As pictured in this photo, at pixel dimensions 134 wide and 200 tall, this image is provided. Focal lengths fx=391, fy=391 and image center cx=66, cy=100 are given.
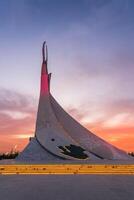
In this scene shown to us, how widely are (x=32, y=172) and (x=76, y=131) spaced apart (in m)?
21.9

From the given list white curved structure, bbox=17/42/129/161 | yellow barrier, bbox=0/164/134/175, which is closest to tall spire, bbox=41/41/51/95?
white curved structure, bbox=17/42/129/161

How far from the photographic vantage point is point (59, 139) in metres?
45.7

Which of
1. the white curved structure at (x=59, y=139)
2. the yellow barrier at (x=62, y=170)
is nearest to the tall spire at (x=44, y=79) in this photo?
the white curved structure at (x=59, y=139)

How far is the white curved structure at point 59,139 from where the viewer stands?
147 ft

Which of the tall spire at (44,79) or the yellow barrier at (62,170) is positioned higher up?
the tall spire at (44,79)

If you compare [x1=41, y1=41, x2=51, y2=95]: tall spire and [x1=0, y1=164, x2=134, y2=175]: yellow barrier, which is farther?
[x1=41, y1=41, x2=51, y2=95]: tall spire

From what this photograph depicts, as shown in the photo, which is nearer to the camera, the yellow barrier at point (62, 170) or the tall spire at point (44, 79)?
the yellow barrier at point (62, 170)

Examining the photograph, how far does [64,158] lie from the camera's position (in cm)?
4388

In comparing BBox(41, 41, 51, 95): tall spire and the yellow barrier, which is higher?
BBox(41, 41, 51, 95): tall spire

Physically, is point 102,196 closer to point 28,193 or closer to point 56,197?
point 56,197

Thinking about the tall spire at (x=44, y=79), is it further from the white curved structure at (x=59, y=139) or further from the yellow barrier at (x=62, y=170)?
the yellow barrier at (x=62, y=170)

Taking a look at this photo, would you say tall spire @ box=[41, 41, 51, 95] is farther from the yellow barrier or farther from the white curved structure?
the yellow barrier

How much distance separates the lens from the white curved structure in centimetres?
4481

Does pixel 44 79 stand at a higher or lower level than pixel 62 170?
higher
